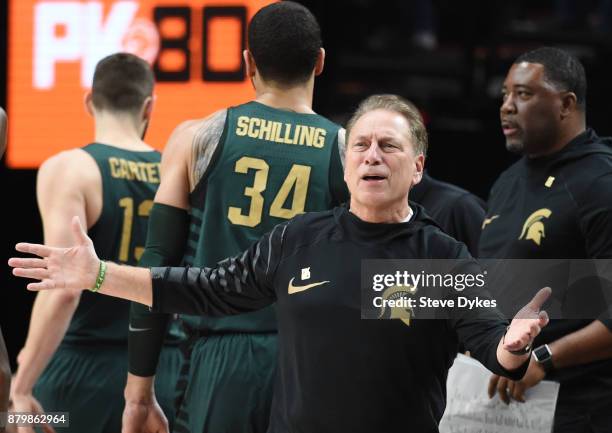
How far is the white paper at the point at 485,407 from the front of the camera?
3.51 m

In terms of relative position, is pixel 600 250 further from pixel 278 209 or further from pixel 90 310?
pixel 90 310

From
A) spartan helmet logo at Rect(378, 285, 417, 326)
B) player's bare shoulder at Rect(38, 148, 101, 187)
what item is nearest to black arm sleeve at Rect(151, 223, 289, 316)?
spartan helmet logo at Rect(378, 285, 417, 326)

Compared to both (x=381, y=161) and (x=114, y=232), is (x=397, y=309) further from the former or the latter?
(x=114, y=232)

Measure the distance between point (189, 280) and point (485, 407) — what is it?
1.32 meters

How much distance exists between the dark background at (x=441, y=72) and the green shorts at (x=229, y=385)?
427 centimetres

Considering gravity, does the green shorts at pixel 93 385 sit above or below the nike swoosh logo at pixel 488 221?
below

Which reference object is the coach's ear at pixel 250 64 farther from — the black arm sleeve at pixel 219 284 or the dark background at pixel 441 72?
the dark background at pixel 441 72

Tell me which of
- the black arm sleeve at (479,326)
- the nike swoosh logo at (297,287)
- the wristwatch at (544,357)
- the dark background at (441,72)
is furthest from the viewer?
the dark background at (441,72)

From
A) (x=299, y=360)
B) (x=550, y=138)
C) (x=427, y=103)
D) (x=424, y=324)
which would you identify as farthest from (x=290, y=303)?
(x=427, y=103)

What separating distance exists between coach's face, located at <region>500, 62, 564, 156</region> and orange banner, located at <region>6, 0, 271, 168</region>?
8.38ft

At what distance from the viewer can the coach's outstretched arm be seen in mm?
2650

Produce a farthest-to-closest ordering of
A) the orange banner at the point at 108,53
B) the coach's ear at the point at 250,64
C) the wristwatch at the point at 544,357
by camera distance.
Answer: the orange banner at the point at 108,53, the wristwatch at the point at 544,357, the coach's ear at the point at 250,64

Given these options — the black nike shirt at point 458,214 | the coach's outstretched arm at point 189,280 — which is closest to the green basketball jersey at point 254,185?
the coach's outstretched arm at point 189,280

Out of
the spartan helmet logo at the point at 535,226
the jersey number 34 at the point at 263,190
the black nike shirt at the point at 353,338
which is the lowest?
the black nike shirt at the point at 353,338
